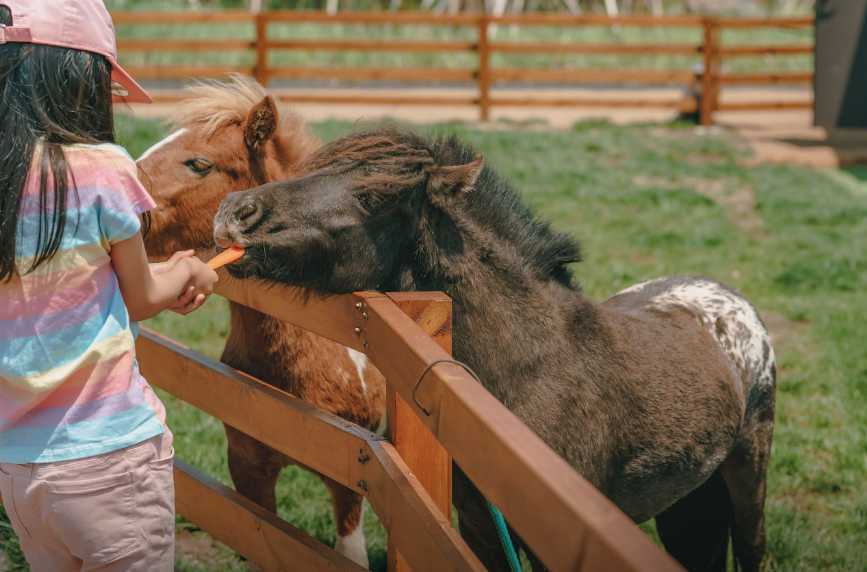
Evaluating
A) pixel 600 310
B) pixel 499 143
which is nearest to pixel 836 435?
pixel 600 310

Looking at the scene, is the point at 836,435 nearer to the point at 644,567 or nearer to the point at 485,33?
the point at 644,567

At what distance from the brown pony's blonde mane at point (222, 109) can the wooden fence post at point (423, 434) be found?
1.83 meters

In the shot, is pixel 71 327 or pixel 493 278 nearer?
pixel 71 327

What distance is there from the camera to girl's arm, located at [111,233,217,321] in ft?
7.47

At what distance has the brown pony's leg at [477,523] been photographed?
3.26 meters

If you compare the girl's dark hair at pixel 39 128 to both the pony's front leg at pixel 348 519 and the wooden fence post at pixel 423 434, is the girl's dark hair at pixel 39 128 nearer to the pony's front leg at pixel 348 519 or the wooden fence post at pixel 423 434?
the wooden fence post at pixel 423 434

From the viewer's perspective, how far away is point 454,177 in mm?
3066

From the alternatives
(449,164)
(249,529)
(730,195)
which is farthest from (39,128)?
(730,195)

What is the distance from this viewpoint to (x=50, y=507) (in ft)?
7.44

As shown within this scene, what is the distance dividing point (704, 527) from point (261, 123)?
252 centimetres

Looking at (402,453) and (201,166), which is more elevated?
(201,166)

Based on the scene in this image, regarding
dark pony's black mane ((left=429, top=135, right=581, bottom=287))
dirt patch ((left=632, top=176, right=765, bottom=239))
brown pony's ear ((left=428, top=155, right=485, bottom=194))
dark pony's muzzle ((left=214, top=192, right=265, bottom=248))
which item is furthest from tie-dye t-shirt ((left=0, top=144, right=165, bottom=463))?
dirt patch ((left=632, top=176, right=765, bottom=239))

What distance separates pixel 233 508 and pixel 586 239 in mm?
6682

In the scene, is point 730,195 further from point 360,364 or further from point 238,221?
point 238,221
